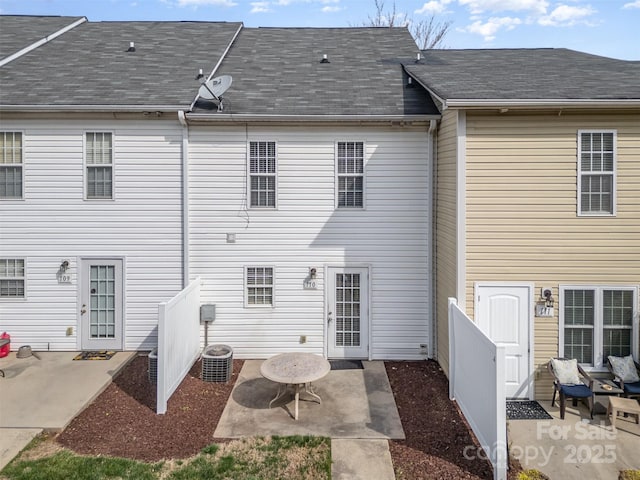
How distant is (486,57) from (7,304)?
41.9ft

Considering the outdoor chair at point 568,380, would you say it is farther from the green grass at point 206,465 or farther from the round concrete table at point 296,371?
the green grass at point 206,465

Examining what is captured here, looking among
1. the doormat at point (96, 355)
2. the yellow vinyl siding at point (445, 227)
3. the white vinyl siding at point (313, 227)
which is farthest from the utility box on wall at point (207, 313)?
the yellow vinyl siding at point (445, 227)

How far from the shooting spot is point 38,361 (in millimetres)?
9164

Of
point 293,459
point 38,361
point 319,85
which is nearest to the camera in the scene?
point 293,459

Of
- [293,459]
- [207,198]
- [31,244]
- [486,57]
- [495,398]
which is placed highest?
[486,57]

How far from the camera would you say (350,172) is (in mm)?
9594

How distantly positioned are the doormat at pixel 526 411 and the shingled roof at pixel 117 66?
27.3ft

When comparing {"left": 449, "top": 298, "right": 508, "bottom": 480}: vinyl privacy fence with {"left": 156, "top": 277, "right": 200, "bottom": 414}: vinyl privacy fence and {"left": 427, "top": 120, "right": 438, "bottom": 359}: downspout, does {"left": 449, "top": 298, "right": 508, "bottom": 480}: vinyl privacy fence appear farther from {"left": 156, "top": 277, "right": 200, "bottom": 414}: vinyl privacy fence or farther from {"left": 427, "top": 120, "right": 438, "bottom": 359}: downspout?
{"left": 156, "top": 277, "right": 200, "bottom": 414}: vinyl privacy fence

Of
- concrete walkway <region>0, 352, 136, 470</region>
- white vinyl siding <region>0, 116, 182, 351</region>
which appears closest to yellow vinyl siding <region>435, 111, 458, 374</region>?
white vinyl siding <region>0, 116, 182, 351</region>

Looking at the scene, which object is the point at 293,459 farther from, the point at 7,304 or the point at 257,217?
the point at 7,304

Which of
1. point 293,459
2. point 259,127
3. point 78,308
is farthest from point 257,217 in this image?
point 293,459

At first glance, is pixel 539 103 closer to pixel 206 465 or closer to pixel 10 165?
pixel 206 465

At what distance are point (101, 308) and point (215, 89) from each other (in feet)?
17.5

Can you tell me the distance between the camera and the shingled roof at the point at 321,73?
9.52m
